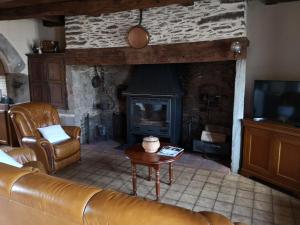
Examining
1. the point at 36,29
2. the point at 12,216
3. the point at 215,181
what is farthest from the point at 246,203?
the point at 36,29

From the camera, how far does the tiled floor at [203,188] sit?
2.78m

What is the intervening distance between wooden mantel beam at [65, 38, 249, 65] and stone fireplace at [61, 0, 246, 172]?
42mm

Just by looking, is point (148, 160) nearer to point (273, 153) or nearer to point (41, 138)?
point (273, 153)

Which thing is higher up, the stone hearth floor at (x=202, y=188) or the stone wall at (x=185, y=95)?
the stone wall at (x=185, y=95)

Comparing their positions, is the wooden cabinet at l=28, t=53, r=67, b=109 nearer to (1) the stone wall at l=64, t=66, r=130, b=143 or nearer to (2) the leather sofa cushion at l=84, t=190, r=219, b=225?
(1) the stone wall at l=64, t=66, r=130, b=143

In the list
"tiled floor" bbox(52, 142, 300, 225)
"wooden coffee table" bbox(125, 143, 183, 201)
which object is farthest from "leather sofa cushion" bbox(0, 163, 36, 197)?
"tiled floor" bbox(52, 142, 300, 225)

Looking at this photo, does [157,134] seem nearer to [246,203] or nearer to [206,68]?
[206,68]

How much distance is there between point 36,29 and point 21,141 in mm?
3014

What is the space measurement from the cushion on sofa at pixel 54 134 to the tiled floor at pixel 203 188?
1.62 ft

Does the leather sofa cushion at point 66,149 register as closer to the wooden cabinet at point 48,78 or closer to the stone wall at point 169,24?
the wooden cabinet at point 48,78

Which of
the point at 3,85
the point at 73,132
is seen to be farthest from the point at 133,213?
the point at 3,85

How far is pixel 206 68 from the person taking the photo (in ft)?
15.1

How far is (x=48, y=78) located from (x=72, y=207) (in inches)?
172

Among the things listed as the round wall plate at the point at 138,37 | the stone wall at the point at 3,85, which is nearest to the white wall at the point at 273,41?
the round wall plate at the point at 138,37
